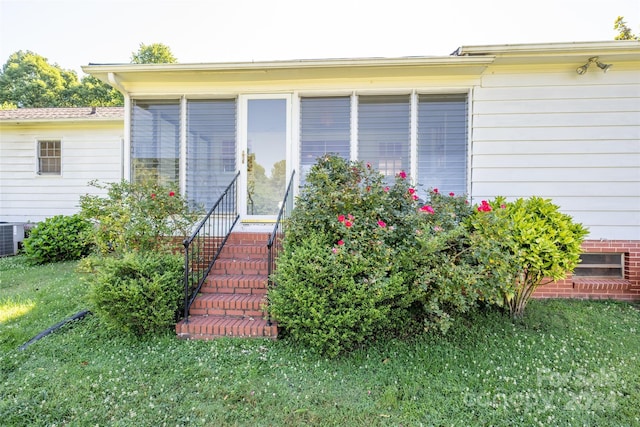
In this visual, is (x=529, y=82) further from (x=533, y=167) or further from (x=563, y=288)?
(x=563, y=288)

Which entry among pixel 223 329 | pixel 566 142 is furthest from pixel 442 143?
pixel 223 329

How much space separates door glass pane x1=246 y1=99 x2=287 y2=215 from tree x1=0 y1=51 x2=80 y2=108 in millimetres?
24024

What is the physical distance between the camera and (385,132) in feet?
16.1

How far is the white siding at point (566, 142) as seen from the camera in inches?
179

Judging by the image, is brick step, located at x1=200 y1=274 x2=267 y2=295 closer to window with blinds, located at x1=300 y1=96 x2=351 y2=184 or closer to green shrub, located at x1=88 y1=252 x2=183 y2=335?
green shrub, located at x1=88 y1=252 x2=183 y2=335

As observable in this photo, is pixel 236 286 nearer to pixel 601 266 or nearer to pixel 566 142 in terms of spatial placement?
pixel 566 142

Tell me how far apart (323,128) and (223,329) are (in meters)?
3.43

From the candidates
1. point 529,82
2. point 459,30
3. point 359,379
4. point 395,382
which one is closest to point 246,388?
point 359,379

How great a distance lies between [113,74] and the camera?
4703mm

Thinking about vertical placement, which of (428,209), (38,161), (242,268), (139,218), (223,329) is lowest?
(223,329)

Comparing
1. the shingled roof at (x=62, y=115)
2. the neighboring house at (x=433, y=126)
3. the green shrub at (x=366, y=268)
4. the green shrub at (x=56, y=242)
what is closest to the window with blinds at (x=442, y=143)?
the neighboring house at (x=433, y=126)

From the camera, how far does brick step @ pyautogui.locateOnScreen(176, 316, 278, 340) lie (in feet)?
10.7

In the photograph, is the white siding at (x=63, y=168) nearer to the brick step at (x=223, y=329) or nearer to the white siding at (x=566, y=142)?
the brick step at (x=223, y=329)

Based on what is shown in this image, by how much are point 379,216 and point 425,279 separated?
838 mm
